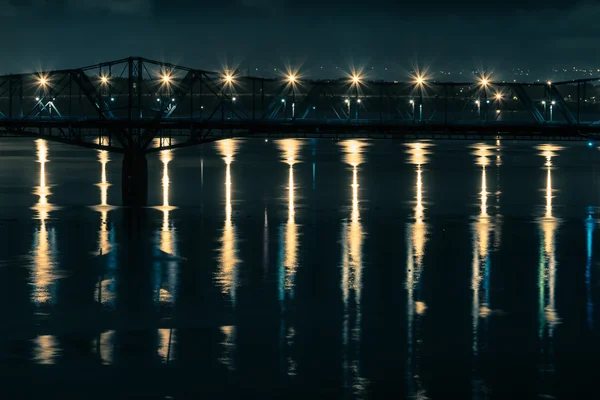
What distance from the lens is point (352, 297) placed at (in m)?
48.7

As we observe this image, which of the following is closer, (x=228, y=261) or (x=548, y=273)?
(x=548, y=273)

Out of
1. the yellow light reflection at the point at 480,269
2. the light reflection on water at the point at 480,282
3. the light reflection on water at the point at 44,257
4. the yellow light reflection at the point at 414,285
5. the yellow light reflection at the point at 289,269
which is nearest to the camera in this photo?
the yellow light reflection at the point at 414,285

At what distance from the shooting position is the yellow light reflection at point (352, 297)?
34681mm

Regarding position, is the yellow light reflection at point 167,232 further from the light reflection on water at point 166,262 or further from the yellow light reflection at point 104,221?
the yellow light reflection at point 104,221

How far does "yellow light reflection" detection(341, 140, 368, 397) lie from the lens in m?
34.7

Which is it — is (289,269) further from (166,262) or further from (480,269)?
A: (480,269)

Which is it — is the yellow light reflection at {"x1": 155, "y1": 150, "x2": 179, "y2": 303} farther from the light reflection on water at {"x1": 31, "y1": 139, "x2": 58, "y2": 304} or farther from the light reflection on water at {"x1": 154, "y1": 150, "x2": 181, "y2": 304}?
the light reflection on water at {"x1": 31, "y1": 139, "x2": 58, "y2": 304}

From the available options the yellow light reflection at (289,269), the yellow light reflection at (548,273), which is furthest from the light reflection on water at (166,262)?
the yellow light reflection at (548,273)

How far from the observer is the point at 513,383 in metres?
33.8

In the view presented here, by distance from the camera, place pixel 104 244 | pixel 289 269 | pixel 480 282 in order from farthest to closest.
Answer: pixel 104 244 < pixel 289 269 < pixel 480 282

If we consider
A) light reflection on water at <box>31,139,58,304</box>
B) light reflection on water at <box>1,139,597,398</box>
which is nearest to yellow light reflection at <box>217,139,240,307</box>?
light reflection on water at <box>1,139,597,398</box>

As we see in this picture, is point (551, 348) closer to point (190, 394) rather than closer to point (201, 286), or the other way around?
point (190, 394)

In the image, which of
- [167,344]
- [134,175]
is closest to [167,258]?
[167,344]

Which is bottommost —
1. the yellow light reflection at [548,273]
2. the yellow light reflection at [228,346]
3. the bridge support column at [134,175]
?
the yellow light reflection at [228,346]
